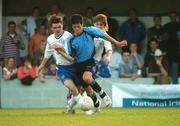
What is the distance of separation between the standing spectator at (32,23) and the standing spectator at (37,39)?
541mm

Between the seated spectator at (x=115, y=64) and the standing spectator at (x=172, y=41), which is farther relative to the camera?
the standing spectator at (x=172, y=41)

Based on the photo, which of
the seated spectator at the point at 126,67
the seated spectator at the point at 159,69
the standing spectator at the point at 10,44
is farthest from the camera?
the standing spectator at the point at 10,44

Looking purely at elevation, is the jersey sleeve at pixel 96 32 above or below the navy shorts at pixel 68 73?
above

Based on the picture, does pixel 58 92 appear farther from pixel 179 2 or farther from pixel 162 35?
pixel 179 2

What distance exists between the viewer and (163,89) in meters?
20.3

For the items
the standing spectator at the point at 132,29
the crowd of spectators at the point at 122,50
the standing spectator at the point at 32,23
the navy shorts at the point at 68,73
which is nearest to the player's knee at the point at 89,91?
the navy shorts at the point at 68,73

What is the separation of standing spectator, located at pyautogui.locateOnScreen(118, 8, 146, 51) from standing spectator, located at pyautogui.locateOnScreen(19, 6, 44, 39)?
2600 millimetres

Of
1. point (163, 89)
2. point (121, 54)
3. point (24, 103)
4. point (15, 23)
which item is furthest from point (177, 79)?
point (15, 23)

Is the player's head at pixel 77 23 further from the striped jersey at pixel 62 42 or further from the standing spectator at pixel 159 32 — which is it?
the standing spectator at pixel 159 32

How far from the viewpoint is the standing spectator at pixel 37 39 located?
22.3 m

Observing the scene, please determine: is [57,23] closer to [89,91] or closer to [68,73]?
[68,73]

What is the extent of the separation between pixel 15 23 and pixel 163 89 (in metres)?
5.96

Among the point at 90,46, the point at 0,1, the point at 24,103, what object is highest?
the point at 0,1

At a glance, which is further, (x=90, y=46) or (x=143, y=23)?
(x=143, y=23)
